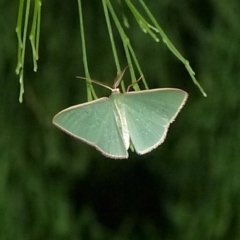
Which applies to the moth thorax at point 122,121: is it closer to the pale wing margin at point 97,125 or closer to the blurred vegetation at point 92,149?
the pale wing margin at point 97,125

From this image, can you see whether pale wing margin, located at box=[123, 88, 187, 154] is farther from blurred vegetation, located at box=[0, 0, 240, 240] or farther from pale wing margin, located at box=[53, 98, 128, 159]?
blurred vegetation, located at box=[0, 0, 240, 240]

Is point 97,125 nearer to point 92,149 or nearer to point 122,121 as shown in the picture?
point 122,121

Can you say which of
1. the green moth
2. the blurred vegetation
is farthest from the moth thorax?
the blurred vegetation

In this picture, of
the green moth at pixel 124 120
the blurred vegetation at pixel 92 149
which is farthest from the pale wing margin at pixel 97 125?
the blurred vegetation at pixel 92 149

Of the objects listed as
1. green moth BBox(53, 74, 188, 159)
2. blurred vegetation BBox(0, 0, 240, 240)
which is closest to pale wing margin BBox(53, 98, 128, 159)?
green moth BBox(53, 74, 188, 159)

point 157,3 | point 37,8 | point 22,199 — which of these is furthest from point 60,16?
point 37,8

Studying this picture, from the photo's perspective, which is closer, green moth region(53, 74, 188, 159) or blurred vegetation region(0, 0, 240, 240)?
green moth region(53, 74, 188, 159)

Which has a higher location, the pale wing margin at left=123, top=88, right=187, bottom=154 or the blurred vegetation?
the pale wing margin at left=123, top=88, right=187, bottom=154
